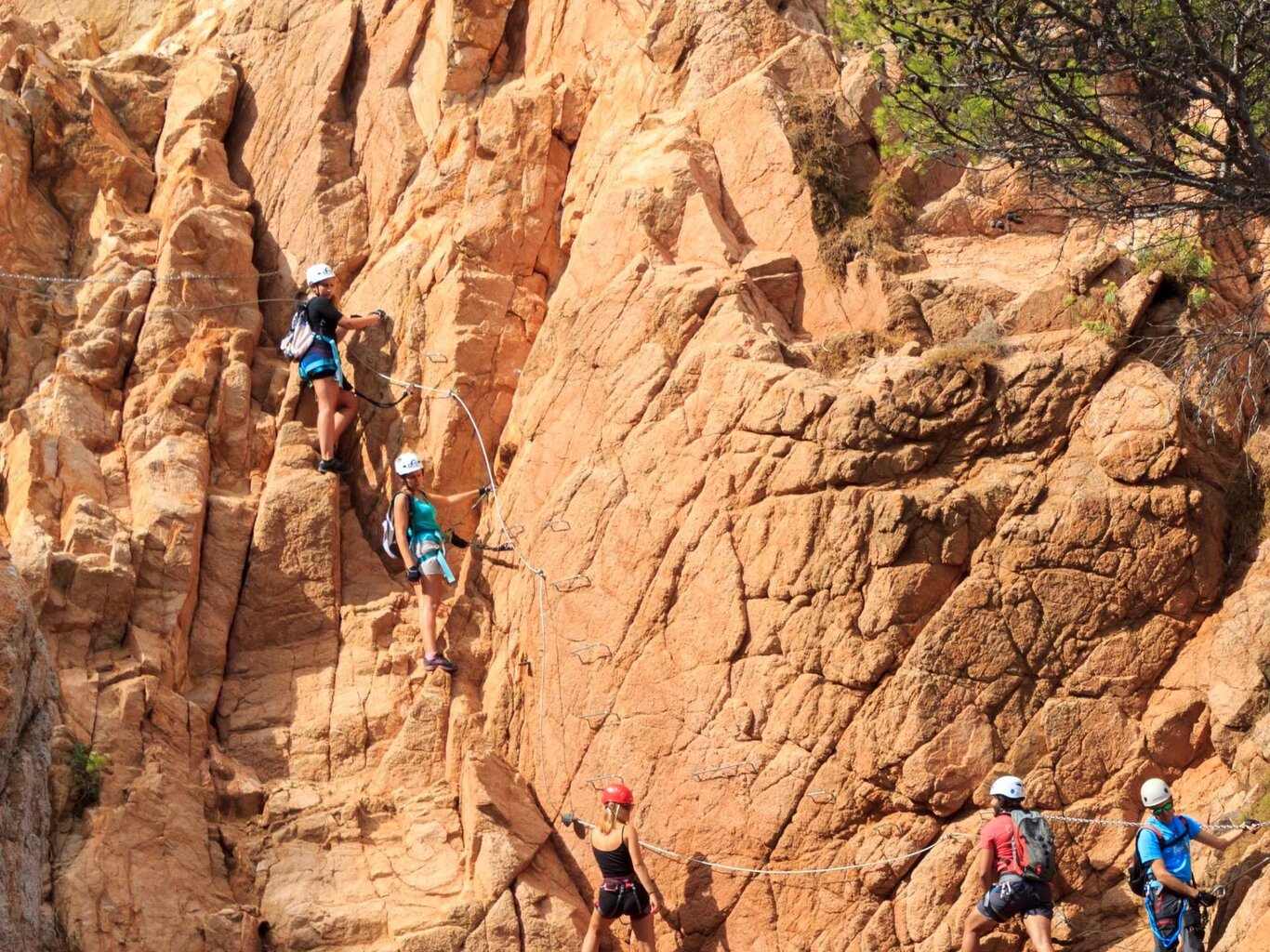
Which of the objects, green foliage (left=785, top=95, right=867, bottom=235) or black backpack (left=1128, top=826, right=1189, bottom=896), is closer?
black backpack (left=1128, top=826, right=1189, bottom=896)

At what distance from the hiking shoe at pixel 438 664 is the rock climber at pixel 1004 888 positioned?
5412 mm

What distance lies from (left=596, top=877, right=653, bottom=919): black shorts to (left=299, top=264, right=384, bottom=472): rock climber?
5600 millimetres

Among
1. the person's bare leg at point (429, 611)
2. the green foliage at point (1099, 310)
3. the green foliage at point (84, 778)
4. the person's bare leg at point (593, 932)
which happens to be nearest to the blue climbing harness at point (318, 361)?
the person's bare leg at point (429, 611)

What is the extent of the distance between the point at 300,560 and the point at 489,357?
9.93 ft

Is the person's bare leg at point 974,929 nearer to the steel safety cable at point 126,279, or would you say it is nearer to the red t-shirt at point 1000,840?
the red t-shirt at point 1000,840

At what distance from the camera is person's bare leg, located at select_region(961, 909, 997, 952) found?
13430 millimetres

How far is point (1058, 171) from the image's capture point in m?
13.9

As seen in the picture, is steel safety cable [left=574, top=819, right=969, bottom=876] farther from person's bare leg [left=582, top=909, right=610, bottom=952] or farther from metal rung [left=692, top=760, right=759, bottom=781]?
Answer: person's bare leg [left=582, top=909, right=610, bottom=952]

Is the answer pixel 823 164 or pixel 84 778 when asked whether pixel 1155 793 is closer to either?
pixel 823 164

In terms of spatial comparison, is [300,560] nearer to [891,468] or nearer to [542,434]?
[542,434]

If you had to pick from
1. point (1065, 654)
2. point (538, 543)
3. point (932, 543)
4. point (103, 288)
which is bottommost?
point (1065, 654)

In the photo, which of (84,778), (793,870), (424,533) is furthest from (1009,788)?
(84,778)

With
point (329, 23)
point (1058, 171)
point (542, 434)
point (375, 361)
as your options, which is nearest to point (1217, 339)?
point (1058, 171)

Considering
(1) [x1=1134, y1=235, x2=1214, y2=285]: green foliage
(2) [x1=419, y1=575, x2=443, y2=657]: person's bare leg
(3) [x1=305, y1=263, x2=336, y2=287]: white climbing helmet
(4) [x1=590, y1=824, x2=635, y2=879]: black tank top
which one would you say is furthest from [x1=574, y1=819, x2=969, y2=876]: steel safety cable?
(3) [x1=305, y1=263, x2=336, y2=287]: white climbing helmet
